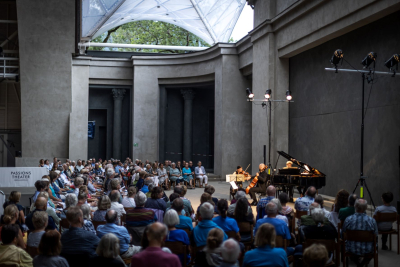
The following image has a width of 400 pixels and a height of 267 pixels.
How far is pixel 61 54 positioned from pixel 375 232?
1847cm

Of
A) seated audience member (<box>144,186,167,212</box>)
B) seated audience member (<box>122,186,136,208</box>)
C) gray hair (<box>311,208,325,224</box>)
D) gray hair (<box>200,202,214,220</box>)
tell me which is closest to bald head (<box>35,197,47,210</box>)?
seated audience member (<box>144,186,167,212</box>)

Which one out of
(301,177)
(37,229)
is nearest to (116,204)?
(37,229)

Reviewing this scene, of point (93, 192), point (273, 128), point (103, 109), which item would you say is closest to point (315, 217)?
point (93, 192)

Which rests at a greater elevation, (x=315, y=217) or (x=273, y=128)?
(x=273, y=128)

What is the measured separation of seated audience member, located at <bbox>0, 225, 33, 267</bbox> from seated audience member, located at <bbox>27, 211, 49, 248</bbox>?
712 millimetres

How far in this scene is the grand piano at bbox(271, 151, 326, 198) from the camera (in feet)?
40.1

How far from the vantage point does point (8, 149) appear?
24328mm

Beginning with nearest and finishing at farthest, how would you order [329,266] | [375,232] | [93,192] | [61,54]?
[329,266], [375,232], [93,192], [61,54]

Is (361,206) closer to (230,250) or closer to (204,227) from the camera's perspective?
(204,227)

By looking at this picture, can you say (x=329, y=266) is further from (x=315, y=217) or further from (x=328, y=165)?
(x=328, y=165)

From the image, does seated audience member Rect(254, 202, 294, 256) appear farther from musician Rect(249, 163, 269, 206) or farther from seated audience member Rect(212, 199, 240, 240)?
musician Rect(249, 163, 269, 206)

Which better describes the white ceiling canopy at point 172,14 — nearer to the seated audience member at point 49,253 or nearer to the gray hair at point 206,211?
the gray hair at point 206,211

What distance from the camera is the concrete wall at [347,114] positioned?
39.3 feet

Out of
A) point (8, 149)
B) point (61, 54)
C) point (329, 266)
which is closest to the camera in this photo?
point (329, 266)
